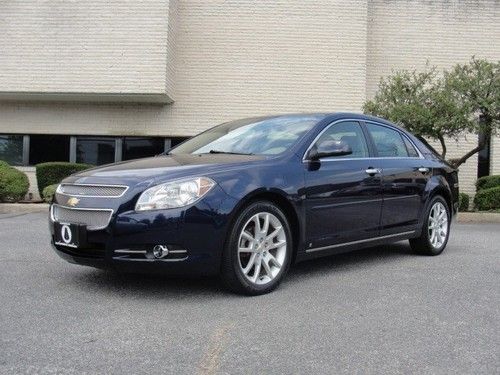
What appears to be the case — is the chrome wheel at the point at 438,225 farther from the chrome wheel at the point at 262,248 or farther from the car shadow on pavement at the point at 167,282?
the chrome wheel at the point at 262,248

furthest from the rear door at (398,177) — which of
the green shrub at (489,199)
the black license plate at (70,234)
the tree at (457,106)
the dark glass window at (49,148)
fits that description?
the dark glass window at (49,148)

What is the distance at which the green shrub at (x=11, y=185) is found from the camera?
12.7 meters

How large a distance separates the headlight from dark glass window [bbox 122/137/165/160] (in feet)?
39.9

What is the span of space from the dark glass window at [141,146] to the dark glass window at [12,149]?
3.02 meters

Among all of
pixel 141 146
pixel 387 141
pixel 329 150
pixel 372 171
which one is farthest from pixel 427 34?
pixel 329 150

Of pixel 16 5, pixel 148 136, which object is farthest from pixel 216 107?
pixel 16 5

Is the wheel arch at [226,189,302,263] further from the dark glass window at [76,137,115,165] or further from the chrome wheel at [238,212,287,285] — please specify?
the dark glass window at [76,137,115,165]

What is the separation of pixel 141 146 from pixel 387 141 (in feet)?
36.1

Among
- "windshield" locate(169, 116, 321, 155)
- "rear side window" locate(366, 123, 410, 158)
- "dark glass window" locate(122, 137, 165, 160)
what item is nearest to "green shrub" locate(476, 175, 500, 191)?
"dark glass window" locate(122, 137, 165, 160)

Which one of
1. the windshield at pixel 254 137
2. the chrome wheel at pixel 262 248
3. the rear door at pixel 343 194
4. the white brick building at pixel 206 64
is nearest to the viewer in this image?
the chrome wheel at pixel 262 248

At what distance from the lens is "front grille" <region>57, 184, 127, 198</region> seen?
4320mm

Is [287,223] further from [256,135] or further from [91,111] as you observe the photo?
[91,111]

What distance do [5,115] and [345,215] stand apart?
13.6 m

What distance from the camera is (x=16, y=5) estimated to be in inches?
592
